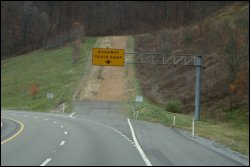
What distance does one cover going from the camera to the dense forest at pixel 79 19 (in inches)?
595

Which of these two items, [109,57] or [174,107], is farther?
[174,107]

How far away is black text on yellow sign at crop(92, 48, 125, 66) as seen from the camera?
44219 millimetres

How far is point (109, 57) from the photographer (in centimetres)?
4572

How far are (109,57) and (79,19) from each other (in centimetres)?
2533

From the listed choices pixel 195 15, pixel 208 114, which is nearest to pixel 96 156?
pixel 195 15

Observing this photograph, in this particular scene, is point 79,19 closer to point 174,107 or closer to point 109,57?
point 109,57

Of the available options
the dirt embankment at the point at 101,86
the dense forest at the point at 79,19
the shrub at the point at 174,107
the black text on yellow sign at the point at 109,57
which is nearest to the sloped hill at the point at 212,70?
the shrub at the point at 174,107

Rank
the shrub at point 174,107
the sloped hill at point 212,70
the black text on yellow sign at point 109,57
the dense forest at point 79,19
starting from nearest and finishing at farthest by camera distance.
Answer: the dense forest at point 79,19
the black text on yellow sign at point 109,57
the sloped hill at point 212,70
the shrub at point 174,107

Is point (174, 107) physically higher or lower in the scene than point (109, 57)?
lower

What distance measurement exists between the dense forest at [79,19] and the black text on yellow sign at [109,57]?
16.9 meters

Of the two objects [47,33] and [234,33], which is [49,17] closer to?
[47,33]

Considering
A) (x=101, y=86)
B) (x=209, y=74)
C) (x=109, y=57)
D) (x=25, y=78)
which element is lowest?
(x=101, y=86)

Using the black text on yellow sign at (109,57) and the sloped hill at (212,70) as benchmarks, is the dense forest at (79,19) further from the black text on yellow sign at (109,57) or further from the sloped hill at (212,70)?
the sloped hill at (212,70)

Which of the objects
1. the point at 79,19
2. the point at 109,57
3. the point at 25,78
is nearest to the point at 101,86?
the point at 109,57
